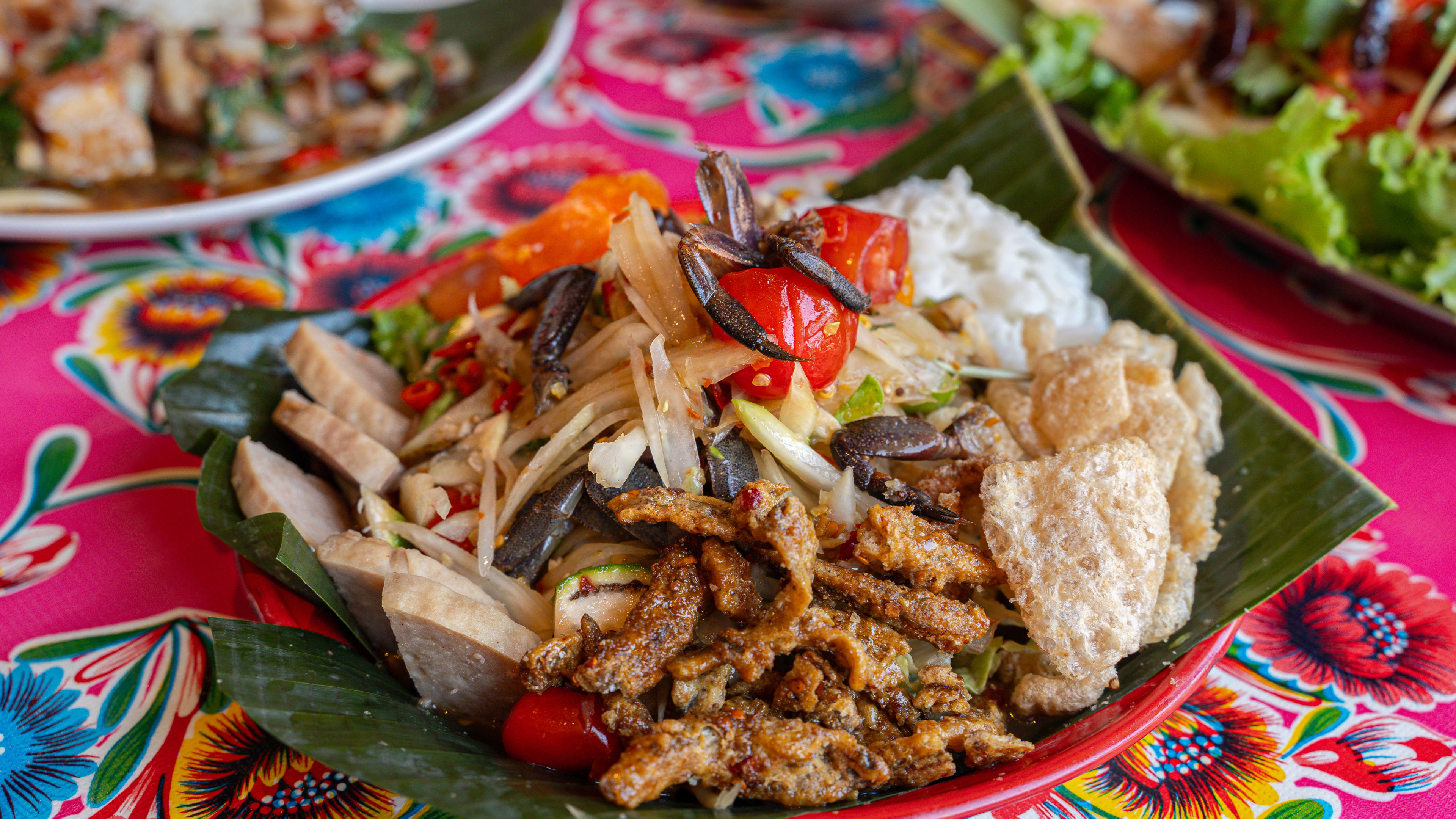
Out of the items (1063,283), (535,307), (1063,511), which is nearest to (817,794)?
(1063,511)

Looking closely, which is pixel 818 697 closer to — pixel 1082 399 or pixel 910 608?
pixel 910 608

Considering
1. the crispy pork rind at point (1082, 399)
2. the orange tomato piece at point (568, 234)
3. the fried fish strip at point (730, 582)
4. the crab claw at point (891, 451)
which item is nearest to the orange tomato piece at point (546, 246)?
the orange tomato piece at point (568, 234)

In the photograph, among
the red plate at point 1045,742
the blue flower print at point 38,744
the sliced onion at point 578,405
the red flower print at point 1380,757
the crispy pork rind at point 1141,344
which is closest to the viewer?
the red plate at point 1045,742

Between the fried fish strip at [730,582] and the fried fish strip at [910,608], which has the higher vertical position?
the fried fish strip at [730,582]

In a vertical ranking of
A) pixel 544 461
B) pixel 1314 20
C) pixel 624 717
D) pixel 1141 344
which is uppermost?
pixel 1314 20

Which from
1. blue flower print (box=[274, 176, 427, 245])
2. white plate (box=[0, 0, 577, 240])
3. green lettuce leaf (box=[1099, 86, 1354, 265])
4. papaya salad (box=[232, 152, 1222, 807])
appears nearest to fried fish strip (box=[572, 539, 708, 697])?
papaya salad (box=[232, 152, 1222, 807])

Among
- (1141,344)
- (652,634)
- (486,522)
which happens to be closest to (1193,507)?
(1141,344)

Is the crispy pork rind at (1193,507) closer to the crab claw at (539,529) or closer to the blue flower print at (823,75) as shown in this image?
the crab claw at (539,529)
